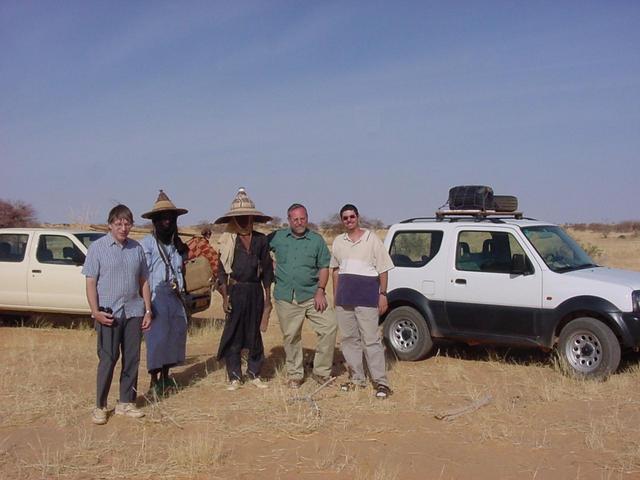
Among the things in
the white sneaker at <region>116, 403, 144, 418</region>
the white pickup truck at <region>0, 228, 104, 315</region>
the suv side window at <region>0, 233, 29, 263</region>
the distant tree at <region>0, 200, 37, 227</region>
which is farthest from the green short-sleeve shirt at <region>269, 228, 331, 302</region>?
the distant tree at <region>0, 200, 37, 227</region>

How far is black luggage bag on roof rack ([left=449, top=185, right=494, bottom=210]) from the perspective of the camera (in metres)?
9.55

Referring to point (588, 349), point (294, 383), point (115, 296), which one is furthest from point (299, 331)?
point (588, 349)

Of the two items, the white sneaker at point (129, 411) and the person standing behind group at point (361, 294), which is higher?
the person standing behind group at point (361, 294)

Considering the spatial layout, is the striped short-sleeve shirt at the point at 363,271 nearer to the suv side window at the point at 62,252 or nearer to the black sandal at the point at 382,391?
the black sandal at the point at 382,391

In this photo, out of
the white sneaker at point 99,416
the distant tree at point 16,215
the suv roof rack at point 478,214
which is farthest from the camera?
the distant tree at point 16,215

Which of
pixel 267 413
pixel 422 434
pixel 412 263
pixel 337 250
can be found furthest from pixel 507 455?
pixel 412 263

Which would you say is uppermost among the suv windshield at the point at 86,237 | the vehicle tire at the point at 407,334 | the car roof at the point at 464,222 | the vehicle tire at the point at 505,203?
the vehicle tire at the point at 505,203

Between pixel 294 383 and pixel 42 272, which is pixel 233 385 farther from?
pixel 42 272

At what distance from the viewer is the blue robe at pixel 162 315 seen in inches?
274

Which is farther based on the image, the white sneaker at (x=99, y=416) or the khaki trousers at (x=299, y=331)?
the khaki trousers at (x=299, y=331)

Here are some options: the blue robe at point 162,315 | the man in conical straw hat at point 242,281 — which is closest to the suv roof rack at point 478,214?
the man in conical straw hat at point 242,281

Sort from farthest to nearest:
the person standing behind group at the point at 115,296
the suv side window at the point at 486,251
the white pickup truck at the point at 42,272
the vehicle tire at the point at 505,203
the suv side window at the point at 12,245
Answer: the suv side window at the point at 12,245 → the white pickup truck at the point at 42,272 → the vehicle tire at the point at 505,203 → the suv side window at the point at 486,251 → the person standing behind group at the point at 115,296

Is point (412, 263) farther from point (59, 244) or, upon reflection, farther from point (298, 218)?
point (59, 244)

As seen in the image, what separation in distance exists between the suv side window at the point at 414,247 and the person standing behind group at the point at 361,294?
1.99 metres
